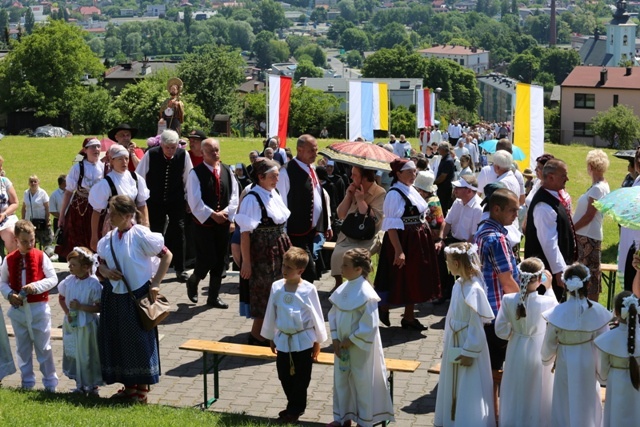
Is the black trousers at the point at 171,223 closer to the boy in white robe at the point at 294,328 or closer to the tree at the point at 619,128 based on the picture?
the boy in white robe at the point at 294,328

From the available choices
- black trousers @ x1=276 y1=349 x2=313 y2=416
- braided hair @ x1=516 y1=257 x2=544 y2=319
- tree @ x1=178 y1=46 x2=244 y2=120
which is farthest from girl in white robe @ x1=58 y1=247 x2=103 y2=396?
tree @ x1=178 y1=46 x2=244 y2=120

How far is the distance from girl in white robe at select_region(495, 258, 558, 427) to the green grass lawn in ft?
5.50

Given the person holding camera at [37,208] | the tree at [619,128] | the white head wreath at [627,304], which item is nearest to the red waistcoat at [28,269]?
the white head wreath at [627,304]

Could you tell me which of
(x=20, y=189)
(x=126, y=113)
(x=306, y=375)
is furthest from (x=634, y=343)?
(x=126, y=113)

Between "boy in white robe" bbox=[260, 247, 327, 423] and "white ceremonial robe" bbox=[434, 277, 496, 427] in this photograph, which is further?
"boy in white robe" bbox=[260, 247, 327, 423]

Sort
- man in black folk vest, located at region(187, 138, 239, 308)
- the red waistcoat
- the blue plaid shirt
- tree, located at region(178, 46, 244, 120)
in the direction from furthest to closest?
tree, located at region(178, 46, 244, 120) < man in black folk vest, located at region(187, 138, 239, 308) < the red waistcoat < the blue plaid shirt

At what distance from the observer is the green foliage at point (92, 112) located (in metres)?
71.6

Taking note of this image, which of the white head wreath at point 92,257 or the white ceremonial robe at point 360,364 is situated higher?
the white head wreath at point 92,257

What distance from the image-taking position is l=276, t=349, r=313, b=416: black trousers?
7.25 meters

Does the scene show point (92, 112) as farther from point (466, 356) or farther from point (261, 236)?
point (466, 356)

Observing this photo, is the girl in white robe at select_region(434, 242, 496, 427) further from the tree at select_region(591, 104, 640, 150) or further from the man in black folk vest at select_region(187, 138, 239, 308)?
the tree at select_region(591, 104, 640, 150)

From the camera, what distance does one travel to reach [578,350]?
21.5 ft

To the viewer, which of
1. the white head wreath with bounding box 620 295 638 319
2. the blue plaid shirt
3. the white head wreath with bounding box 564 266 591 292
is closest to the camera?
the white head wreath with bounding box 620 295 638 319

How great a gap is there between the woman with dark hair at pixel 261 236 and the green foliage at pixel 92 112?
2437 inches
